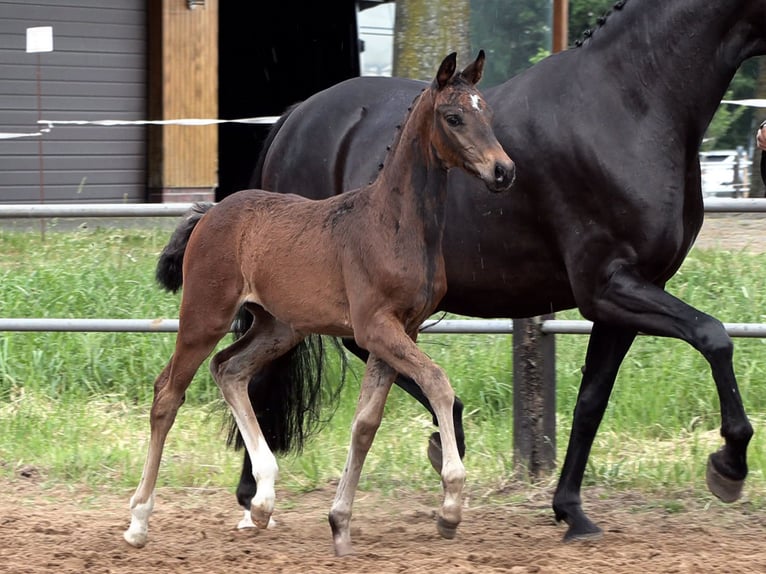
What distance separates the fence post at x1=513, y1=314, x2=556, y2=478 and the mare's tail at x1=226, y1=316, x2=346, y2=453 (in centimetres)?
81

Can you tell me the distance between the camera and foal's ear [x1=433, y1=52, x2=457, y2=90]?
3.62m

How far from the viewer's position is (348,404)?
610cm

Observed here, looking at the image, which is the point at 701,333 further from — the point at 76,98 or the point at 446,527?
the point at 76,98

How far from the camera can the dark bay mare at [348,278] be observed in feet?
12.0

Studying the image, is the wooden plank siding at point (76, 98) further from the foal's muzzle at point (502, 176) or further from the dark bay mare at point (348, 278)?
the foal's muzzle at point (502, 176)

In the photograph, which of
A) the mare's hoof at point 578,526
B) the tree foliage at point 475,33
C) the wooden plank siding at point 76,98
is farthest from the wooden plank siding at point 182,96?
the mare's hoof at point 578,526

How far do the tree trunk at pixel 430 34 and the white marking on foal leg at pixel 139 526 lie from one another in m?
4.97

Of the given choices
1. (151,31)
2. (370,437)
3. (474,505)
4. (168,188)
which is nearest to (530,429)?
(474,505)

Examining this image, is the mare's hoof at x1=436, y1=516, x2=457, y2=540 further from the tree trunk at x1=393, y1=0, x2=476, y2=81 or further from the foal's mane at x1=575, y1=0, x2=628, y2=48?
the tree trunk at x1=393, y1=0, x2=476, y2=81

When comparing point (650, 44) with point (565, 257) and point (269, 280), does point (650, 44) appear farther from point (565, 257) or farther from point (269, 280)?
point (269, 280)

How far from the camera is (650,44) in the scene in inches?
166

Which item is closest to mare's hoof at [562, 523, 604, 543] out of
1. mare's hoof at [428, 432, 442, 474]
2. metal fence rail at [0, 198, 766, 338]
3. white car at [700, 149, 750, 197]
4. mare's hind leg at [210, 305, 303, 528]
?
mare's hoof at [428, 432, 442, 474]

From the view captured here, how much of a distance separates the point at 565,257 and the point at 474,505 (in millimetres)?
1270

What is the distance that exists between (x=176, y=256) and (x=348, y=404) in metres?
1.83
